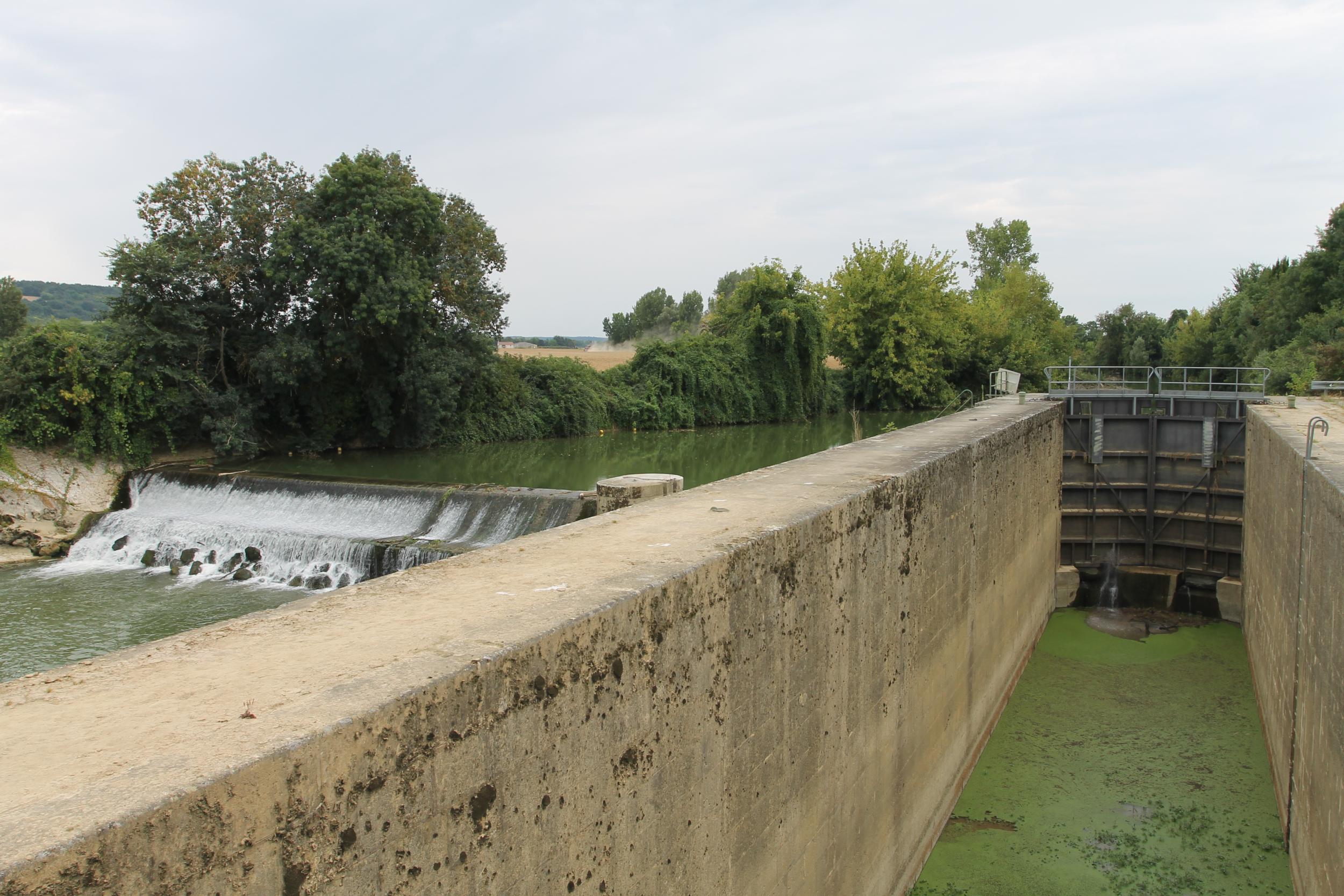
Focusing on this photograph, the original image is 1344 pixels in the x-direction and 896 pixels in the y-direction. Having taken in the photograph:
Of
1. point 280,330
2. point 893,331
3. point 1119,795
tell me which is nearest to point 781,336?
point 893,331

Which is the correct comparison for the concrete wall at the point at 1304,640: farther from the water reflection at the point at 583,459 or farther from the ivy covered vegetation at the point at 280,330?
the ivy covered vegetation at the point at 280,330

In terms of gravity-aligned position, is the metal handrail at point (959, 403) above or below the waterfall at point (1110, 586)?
above

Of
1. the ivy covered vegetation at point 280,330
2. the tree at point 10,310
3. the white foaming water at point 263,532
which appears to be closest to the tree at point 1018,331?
the ivy covered vegetation at point 280,330

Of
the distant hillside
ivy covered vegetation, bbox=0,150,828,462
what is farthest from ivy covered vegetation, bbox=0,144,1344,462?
the distant hillside

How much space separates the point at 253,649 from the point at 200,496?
17.4 meters

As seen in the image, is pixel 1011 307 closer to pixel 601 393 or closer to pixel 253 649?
pixel 601 393

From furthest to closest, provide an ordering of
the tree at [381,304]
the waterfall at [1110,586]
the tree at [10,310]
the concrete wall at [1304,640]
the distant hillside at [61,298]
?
the distant hillside at [61,298]
the tree at [10,310]
the tree at [381,304]
the waterfall at [1110,586]
the concrete wall at [1304,640]

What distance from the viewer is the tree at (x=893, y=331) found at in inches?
1655

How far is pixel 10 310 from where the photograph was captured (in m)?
42.9

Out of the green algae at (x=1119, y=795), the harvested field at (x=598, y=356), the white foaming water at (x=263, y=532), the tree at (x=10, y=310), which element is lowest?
the green algae at (x=1119, y=795)

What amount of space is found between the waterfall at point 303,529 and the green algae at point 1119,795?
292 inches

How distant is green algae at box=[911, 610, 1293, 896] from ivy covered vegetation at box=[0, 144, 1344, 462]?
60.2ft

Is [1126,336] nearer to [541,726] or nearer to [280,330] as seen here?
[280,330]

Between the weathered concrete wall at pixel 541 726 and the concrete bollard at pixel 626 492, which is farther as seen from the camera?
the concrete bollard at pixel 626 492
